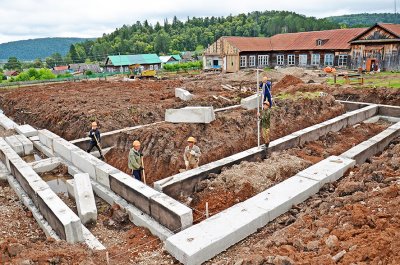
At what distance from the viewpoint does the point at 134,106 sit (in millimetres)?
14016

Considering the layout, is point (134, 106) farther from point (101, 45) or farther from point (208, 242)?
point (101, 45)

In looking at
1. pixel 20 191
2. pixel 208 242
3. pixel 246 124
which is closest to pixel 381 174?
pixel 208 242

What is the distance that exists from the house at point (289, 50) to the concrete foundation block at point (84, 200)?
27.8 meters

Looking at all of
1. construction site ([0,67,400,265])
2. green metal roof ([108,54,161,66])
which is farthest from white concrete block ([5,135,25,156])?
green metal roof ([108,54,161,66])

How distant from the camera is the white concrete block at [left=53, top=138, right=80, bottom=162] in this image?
9094 mm

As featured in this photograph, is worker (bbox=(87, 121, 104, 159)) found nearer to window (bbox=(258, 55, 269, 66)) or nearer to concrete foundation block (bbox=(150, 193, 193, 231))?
concrete foundation block (bbox=(150, 193, 193, 231))

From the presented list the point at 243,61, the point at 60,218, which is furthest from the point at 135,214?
the point at 243,61

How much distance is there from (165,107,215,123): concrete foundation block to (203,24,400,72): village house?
71.6ft

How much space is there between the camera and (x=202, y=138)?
949cm

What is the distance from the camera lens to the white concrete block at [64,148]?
29.8ft

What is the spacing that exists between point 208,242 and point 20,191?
512 cm

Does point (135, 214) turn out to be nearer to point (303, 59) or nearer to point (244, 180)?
point (244, 180)

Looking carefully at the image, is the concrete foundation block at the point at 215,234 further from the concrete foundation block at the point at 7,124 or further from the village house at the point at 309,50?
the village house at the point at 309,50

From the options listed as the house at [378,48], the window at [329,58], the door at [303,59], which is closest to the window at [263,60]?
the door at [303,59]
